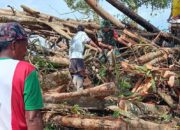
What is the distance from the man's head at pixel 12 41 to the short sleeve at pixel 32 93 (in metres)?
0.20

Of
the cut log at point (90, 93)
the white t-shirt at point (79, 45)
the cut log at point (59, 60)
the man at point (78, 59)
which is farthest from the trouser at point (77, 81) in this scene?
the cut log at point (90, 93)

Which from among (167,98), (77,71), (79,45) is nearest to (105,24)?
(79,45)

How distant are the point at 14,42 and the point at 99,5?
873cm

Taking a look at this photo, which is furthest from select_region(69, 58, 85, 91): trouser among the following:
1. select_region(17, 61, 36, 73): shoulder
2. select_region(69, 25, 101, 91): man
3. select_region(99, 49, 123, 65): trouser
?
select_region(17, 61, 36, 73): shoulder

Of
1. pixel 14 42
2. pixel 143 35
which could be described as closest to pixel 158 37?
pixel 143 35

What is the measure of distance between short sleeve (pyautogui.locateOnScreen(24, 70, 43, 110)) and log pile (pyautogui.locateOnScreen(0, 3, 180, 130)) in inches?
149

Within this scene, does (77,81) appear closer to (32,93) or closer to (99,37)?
(99,37)

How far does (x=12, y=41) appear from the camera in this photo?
102 inches

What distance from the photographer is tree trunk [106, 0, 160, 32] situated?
11.4 meters

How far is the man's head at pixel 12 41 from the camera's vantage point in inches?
102

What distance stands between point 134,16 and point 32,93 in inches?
379

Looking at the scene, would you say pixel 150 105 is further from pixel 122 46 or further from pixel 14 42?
pixel 14 42

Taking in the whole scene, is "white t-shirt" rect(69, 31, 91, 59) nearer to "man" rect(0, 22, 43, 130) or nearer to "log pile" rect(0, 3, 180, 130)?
"log pile" rect(0, 3, 180, 130)

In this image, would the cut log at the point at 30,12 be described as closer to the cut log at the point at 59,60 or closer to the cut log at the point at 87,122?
the cut log at the point at 59,60
